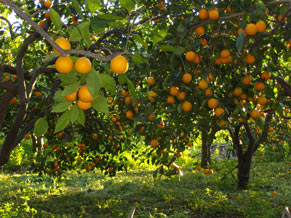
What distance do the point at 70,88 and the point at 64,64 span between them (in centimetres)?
9

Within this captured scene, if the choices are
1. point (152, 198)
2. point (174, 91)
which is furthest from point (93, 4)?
point (152, 198)

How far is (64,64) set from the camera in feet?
3.85

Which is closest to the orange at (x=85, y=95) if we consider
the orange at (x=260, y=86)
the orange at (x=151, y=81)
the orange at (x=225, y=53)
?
the orange at (x=225, y=53)

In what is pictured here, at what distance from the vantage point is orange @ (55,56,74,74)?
117cm

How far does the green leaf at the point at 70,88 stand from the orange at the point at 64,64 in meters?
0.06

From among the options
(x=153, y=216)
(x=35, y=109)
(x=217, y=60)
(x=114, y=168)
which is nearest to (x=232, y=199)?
(x=153, y=216)

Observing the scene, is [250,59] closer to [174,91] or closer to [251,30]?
[251,30]

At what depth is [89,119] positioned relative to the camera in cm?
514

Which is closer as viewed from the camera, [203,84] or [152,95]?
[203,84]

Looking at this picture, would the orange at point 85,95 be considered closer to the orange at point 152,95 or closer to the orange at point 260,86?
the orange at point 152,95

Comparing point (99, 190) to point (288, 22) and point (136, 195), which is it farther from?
point (288, 22)

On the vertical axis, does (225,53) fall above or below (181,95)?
above

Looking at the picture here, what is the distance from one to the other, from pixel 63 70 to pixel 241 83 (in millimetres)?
1780

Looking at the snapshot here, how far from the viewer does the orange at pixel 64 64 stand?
1170 millimetres
